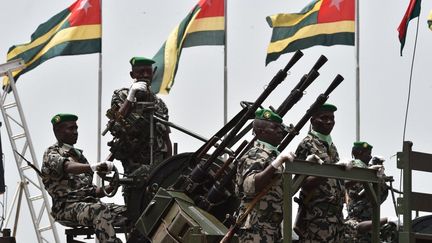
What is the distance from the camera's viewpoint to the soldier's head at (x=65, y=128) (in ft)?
52.0

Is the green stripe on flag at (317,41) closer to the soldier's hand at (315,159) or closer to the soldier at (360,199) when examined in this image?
the soldier at (360,199)

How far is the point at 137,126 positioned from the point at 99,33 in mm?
8371

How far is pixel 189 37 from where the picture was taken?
76.5ft

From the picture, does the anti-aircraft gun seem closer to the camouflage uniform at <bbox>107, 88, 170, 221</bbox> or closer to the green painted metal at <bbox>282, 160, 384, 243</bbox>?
the camouflage uniform at <bbox>107, 88, 170, 221</bbox>

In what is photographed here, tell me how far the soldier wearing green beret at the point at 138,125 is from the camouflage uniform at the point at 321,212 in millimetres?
2530

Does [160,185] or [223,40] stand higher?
[223,40]

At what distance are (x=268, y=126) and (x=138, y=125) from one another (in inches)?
131

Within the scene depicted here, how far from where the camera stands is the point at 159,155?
16.5m

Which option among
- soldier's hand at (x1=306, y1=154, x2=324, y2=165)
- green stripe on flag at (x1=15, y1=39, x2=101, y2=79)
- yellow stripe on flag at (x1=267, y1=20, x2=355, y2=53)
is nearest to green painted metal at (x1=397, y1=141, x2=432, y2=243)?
soldier's hand at (x1=306, y1=154, x2=324, y2=165)

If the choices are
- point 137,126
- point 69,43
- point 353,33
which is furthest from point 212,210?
point 69,43

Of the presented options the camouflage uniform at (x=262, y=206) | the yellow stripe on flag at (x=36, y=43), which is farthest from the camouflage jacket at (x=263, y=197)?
the yellow stripe on flag at (x=36, y=43)

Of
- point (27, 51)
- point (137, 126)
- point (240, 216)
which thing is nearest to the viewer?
point (240, 216)

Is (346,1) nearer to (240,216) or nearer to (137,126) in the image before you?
(137,126)

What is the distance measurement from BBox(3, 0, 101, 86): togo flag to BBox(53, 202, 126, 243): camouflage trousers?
8.52 meters
